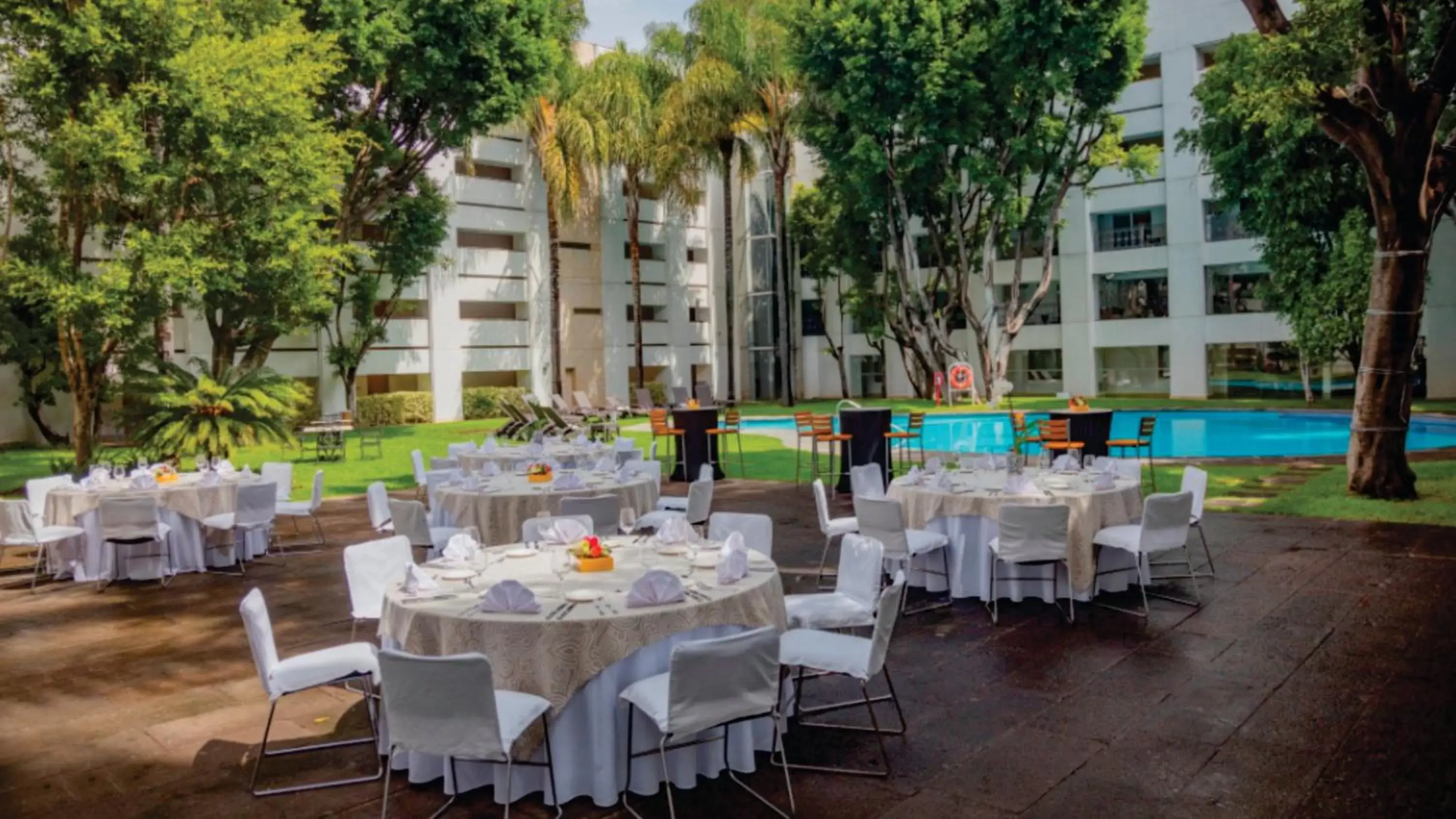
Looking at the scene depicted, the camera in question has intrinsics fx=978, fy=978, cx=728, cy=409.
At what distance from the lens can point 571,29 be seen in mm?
28359

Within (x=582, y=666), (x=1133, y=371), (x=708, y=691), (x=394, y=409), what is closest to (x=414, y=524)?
(x=582, y=666)

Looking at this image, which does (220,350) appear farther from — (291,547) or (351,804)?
(351,804)

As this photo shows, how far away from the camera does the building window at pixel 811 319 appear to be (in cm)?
4075

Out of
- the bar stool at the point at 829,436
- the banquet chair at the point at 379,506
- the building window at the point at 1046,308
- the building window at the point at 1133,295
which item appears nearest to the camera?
the banquet chair at the point at 379,506

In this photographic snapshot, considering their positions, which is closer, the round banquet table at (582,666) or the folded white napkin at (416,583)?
the round banquet table at (582,666)

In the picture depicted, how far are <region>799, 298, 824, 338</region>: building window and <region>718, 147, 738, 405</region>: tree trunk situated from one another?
3209 mm

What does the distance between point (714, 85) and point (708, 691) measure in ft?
94.6

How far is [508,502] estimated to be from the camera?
28.7 ft

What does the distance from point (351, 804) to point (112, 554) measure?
694 cm

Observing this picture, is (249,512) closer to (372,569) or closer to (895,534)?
(372,569)

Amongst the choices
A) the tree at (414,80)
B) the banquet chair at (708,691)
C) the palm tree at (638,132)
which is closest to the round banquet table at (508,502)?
the banquet chair at (708,691)

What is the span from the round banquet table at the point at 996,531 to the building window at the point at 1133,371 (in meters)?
28.2

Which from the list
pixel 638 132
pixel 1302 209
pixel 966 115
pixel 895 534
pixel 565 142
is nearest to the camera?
pixel 895 534

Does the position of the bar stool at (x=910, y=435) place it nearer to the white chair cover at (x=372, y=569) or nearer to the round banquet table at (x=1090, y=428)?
the round banquet table at (x=1090, y=428)
